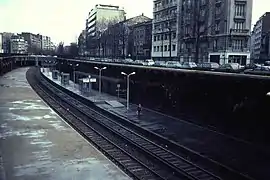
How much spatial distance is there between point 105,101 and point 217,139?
57.6ft

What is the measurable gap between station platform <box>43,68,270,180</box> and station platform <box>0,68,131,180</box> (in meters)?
5.22

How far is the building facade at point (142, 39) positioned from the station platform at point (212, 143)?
56.5 m

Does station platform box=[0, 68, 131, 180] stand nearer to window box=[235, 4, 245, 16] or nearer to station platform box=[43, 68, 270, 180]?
station platform box=[43, 68, 270, 180]

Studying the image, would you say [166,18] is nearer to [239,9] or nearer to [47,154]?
[239,9]

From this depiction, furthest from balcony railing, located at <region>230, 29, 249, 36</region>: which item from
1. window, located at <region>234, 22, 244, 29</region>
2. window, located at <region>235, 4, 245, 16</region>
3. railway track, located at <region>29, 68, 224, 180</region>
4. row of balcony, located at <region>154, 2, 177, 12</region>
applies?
railway track, located at <region>29, 68, 224, 180</region>

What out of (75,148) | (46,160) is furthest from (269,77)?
(46,160)

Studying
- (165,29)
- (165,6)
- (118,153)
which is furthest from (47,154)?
(165,6)

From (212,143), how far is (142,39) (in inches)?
2815

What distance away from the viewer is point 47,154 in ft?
52.2

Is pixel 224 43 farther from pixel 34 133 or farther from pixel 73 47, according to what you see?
pixel 73 47

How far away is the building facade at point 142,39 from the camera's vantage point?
83.0 meters

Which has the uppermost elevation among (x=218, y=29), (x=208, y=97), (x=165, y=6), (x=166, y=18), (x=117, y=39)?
(x=165, y=6)

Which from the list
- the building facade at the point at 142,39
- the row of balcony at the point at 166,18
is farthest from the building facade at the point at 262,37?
the building facade at the point at 142,39

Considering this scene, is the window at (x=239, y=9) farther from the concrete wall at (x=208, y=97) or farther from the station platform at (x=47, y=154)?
the station platform at (x=47, y=154)
